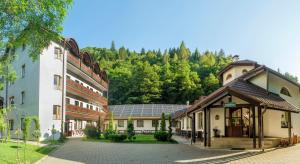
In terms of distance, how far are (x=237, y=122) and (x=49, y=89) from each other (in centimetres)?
1745

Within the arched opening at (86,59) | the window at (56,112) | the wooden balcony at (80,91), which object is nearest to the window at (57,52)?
the wooden balcony at (80,91)

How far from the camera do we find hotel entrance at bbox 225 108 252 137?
70.2 ft

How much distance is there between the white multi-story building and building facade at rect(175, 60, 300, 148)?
13662mm

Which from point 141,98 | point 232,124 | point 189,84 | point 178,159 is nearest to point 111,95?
point 141,98

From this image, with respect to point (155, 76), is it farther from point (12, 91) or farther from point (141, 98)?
point (12, 91)

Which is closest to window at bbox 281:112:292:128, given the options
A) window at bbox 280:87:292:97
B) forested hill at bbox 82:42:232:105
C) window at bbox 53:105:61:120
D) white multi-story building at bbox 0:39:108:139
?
window at bbox 280:87:292:97

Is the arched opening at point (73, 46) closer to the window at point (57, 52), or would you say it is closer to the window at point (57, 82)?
the window at point (57, 52)

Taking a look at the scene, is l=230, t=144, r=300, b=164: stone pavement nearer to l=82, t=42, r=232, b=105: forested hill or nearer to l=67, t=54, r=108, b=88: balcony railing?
l=67, t=54, r=108, b=88: balcony railing

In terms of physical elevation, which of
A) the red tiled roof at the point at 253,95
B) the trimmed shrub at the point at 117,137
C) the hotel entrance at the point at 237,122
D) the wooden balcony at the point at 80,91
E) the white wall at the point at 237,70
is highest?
the white wall at the point at 237,70

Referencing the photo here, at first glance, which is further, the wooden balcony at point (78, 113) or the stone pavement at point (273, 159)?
the wooden balcony at point (78, 113)

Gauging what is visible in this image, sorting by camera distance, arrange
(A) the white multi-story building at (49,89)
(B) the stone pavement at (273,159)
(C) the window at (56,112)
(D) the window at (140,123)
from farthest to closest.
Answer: (D) the window at (140,123), (C) the window at (56,112), (A) the white multi-story building at (49,89), (B) the stone pavement at (273,159)

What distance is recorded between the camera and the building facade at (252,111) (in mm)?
19172

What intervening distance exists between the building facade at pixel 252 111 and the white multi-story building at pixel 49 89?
13.7 metres

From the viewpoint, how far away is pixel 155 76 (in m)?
73.7
